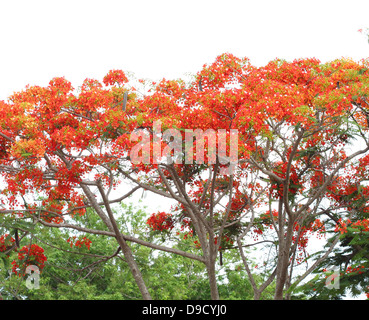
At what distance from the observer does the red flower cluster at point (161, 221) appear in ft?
39.1

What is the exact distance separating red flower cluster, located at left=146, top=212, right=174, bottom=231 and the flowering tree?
0.08ft

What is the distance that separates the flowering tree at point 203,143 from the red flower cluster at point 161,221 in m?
0.02

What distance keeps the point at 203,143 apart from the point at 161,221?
418 cm

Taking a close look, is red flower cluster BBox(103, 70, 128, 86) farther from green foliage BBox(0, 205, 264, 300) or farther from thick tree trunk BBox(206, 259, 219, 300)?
green foliage BBox(0, 205, 264, 300)

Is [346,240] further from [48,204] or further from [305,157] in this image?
[48,204]

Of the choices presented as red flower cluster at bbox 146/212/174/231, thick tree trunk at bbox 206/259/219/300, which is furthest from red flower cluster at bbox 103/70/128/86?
thick tree trunk at bbox 206/259/219/300

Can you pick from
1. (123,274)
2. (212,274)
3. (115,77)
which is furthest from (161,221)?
(123,274)

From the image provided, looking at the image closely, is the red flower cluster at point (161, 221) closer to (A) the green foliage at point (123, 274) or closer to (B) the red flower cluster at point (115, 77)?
(B) the red flower cluster at point (115, 77)

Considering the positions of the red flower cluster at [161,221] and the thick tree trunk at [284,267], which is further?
the red flower cluster at [161,221]

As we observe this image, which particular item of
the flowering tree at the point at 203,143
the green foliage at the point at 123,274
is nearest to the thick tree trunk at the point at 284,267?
the flowering tree at the point at 203,143

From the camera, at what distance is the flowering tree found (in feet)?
27.9

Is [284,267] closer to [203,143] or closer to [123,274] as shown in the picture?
[203,143]

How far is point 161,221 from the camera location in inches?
470

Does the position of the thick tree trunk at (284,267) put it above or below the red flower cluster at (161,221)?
below
